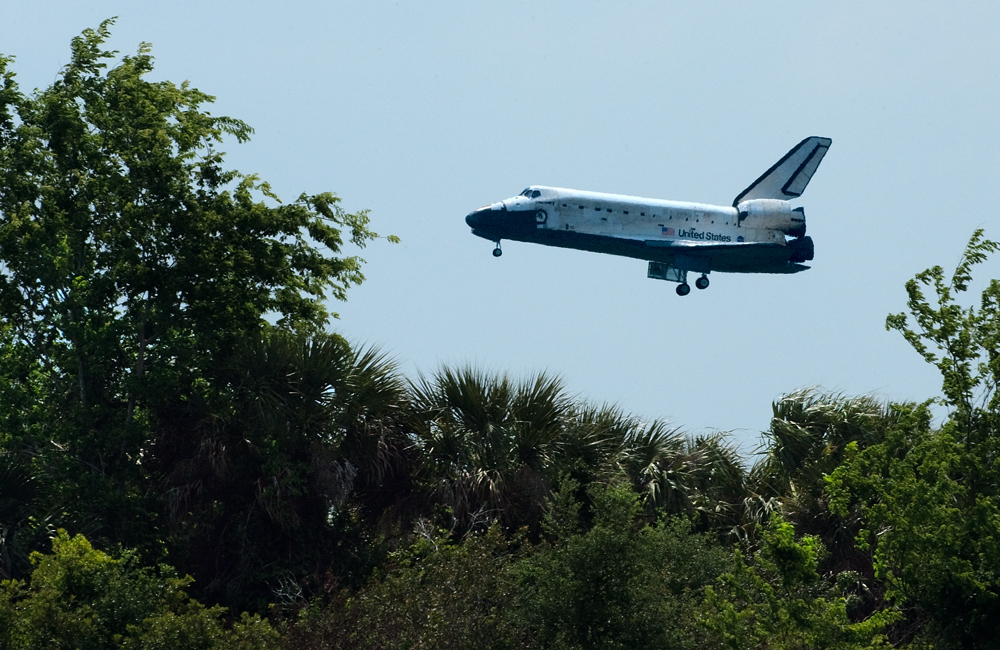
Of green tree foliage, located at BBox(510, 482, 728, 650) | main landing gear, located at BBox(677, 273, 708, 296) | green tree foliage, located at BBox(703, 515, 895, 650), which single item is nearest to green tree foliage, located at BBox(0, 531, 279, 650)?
green tree foliage, located at BBox(510, 482, 728, 650)

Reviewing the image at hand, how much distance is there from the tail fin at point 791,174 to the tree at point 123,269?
2424cm

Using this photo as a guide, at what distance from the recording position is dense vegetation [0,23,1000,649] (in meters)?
23.3

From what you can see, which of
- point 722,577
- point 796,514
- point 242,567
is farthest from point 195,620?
point 796,514

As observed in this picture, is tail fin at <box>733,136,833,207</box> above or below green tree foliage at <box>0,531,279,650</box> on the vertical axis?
above

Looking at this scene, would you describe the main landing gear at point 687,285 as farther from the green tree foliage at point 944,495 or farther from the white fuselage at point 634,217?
the green tree foliage at point 944,495

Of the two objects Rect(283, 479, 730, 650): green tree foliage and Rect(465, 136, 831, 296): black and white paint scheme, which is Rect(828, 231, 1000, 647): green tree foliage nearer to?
Rect(283, 479, 730, 650): green tree foliage

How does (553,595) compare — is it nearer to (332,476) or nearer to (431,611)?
(431,611)

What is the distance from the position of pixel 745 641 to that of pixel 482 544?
407 cm

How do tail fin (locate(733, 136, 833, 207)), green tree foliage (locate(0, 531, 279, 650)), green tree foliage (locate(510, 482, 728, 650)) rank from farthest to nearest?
tail fin (locate(733, 136, 833, 207))
green tree foliage (locate(0, 531, 279, 650))
green tree foliage (locate(510, 482, 728, 650))

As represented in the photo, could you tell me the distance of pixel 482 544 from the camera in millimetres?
24062

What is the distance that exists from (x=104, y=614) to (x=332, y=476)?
5.77 m

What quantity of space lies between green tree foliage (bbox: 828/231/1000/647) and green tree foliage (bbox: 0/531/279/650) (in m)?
9.44

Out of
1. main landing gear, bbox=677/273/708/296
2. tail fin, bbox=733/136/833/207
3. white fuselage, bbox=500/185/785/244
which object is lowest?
main landing gear, bbox=677/273/708/296

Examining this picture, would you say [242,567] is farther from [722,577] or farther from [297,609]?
[722,577]
